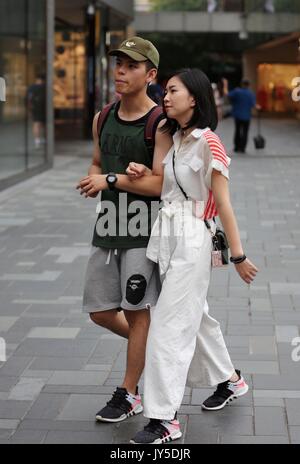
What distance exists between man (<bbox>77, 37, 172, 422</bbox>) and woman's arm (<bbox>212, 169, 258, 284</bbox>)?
275 mm

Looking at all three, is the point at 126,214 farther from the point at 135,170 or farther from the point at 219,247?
the point at 219,247

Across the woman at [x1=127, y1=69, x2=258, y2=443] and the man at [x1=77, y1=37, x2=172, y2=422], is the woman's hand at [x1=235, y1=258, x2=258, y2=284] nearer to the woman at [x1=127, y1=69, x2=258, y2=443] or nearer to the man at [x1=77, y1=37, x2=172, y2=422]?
the woman at [x1=127, y1=69, x2=258, y2=443]

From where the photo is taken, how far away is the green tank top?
13.8 feet

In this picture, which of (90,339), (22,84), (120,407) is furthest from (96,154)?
(22,84)

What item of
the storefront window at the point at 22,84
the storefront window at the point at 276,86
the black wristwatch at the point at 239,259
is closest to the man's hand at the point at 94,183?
the black wristwatch at the point at 239,259

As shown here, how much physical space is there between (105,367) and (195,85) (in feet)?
6.39

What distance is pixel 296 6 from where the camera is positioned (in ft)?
98.4

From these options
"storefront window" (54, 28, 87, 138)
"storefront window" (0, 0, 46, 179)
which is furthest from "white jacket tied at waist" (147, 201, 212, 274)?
"storefront window" (54, 28, 87, 138)

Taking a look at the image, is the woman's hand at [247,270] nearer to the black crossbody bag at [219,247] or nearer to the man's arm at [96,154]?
the black crossbody bag at [219,247]

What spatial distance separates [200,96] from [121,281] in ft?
3.09

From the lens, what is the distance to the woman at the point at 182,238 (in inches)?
158

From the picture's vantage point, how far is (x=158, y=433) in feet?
13.1

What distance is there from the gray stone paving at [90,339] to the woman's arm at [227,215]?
751 mm

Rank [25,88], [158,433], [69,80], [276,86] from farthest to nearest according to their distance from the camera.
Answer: [276,86] → [69,80] → [25,88] → [158,433]
